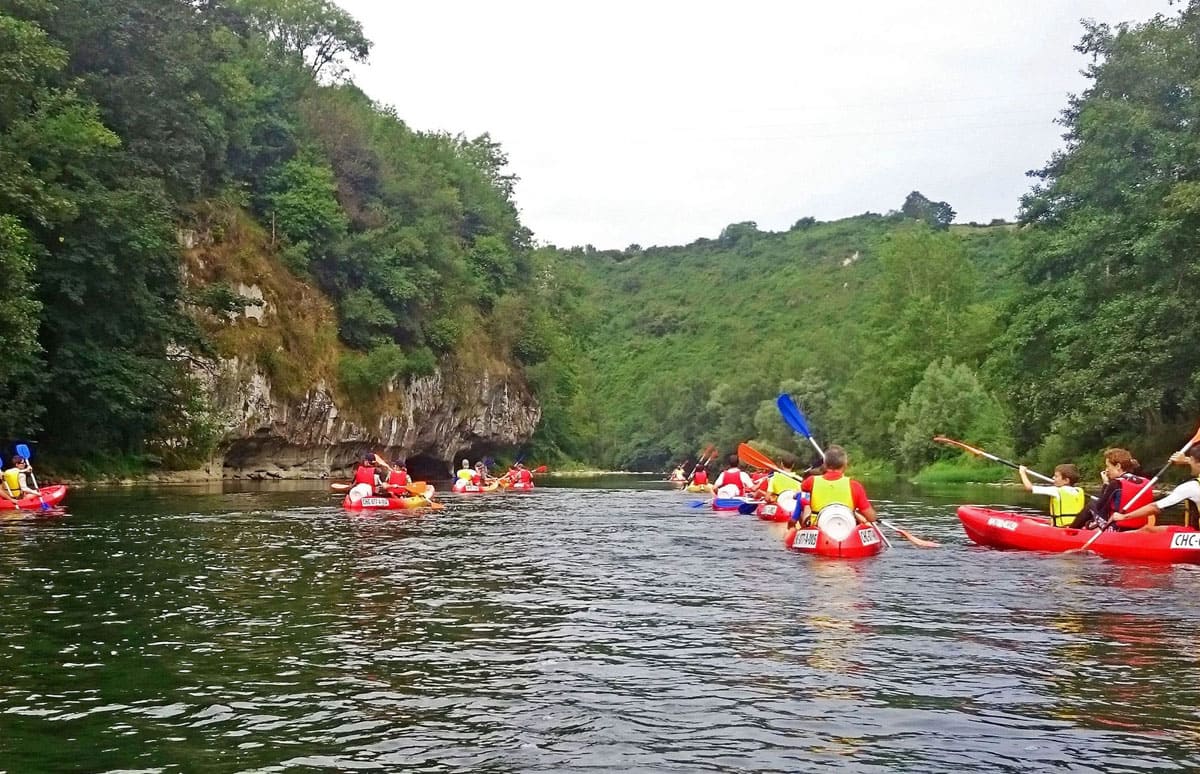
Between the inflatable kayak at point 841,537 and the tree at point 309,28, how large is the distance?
54.6 metres

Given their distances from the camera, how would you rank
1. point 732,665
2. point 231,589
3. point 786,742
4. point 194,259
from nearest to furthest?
point 786,742 < point 732,665 < point 231,589 < point 194,259

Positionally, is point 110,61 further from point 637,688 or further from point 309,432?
point 637,688

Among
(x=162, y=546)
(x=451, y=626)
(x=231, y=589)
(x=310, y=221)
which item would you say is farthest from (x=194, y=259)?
(x=451, y=626)

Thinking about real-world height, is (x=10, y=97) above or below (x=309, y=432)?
above

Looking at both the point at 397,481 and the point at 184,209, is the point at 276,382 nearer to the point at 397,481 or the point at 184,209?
the point at 184,209

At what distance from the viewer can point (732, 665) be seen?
8250 millimetres

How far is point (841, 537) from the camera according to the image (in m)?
15.2

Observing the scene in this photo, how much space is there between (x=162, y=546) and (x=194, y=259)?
102 feet

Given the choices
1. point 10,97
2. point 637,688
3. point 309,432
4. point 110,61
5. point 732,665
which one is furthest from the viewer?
point 309,432

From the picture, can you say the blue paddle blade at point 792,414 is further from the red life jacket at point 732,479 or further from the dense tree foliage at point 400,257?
the dense tree foliage at point 400,257

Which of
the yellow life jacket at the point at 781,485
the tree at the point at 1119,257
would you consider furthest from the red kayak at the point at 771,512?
the tree at the point at 1119,257

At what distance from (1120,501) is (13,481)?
70.6ft

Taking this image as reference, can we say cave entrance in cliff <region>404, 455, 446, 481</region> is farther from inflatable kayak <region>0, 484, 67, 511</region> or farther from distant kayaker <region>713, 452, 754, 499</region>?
inflatable kayak <region>0, 484, 67, 511</region>

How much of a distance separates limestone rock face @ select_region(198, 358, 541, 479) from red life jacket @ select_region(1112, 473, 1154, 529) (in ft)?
114
